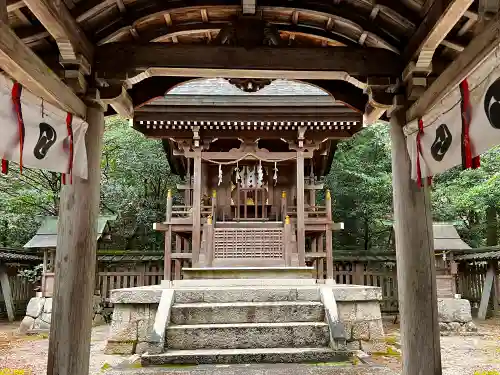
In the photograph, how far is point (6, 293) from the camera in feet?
43.8

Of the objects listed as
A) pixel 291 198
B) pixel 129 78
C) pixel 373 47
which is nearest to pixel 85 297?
pixel 129 78

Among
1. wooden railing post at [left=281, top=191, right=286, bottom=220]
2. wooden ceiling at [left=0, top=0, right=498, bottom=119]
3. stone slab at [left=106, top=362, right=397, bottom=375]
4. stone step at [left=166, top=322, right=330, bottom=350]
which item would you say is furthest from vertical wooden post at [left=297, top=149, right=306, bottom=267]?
wooden ceiling at [left=0, top=0, right=498, bottom=119]

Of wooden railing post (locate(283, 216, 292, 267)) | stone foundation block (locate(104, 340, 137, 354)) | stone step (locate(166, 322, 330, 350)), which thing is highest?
wooden railing post (locate(283, 216, 292, 267))

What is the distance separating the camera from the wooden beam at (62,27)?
3432 mm

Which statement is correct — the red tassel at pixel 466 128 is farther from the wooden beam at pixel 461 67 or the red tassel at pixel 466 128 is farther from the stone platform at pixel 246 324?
the stone platform at pixel 246 324

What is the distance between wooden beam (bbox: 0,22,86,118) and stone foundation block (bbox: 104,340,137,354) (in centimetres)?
451

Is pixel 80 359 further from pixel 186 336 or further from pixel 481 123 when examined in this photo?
pixel 481 123

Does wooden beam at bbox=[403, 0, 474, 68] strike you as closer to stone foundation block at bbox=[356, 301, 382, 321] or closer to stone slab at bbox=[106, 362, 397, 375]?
stone slab at bbox=[106, 362, 397, 375]

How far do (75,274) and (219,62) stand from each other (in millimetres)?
2706

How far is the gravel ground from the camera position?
5.42 meters

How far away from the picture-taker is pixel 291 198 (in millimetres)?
13438

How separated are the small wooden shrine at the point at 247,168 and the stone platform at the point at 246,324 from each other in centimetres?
316

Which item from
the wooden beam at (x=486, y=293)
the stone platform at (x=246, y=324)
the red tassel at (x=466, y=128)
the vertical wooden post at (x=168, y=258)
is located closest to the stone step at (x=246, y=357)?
the stone platform at (x=246, y=324)

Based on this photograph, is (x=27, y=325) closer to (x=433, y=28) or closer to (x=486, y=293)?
(x=433, y=28)
